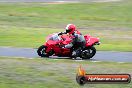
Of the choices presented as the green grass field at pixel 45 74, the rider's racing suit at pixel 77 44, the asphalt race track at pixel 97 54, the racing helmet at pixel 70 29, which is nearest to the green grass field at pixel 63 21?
the asphalt race track at pixel 97 54

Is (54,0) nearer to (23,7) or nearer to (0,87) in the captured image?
(23,7)

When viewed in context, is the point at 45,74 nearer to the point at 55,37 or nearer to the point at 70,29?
the point at 70,29

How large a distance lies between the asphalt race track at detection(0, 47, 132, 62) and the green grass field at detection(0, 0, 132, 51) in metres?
1.54

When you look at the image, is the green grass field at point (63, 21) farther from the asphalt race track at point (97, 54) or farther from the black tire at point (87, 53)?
the black tire at point (87, 53)

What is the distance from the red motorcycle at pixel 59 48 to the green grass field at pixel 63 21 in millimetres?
3653

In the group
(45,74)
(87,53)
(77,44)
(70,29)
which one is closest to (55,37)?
(70,29)

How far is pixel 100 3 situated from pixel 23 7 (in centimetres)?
790

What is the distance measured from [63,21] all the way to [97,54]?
52.3 ft

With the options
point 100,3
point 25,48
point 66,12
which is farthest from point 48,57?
point 100,3

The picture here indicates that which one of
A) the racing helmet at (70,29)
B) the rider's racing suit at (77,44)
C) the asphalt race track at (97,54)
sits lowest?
the asphalt race track at (97,54)

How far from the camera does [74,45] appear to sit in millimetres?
22438

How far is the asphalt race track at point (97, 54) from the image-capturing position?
2237 cm

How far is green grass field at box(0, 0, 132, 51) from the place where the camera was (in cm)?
2901

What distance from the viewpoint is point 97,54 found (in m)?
23.8
